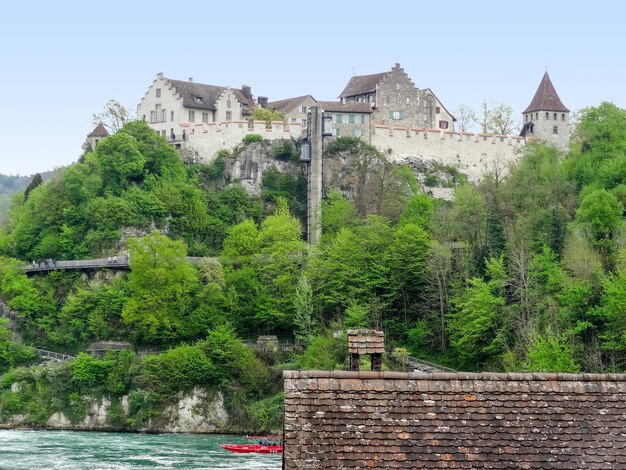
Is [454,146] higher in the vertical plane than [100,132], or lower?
lower

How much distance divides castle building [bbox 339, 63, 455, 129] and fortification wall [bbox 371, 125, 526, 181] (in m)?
3.36

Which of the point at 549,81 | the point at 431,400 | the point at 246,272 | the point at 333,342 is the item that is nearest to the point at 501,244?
the point at 333,342

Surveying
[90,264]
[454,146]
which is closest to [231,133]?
[90,264]

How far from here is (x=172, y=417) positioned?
94.8 m

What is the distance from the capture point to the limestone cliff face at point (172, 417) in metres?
94.1

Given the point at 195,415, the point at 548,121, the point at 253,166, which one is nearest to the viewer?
the point at 195,415

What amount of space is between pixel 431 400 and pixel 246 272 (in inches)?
3520

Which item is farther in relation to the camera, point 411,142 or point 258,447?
point 411,142

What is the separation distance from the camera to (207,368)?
9606 centimetres

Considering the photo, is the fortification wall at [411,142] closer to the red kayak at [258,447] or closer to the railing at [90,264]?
the railing at [90,264]

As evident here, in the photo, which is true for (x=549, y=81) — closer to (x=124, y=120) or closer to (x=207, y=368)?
(x=124, y=120)

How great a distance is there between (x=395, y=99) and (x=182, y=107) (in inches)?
790

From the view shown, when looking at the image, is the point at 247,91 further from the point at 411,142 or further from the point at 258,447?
→ the point at 258,447

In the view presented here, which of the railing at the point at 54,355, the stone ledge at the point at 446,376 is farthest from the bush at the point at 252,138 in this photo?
the stone ledge at the point at 446,376
